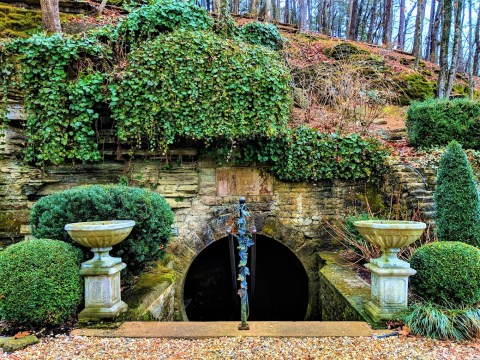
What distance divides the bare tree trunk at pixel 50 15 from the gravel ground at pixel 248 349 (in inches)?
240

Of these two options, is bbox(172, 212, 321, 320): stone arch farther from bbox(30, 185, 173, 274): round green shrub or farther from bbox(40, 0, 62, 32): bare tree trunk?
bbox(40, 0, 62, 32): bare tree trunk

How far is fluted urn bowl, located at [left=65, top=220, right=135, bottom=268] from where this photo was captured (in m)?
2.96

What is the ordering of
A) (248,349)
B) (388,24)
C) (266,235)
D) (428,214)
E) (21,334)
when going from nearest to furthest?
(248,349)
(21,334)
(428,214)
(266,235)
(388,24)

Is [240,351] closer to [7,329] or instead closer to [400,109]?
[7,329]

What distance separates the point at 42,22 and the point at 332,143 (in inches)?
244

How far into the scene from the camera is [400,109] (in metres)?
9.71

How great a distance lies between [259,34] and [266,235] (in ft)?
16.4

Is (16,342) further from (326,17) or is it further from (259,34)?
(326,17)

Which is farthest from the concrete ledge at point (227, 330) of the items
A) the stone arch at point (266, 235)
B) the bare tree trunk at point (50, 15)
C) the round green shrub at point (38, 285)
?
the bare tree trunk at point (50, 15)

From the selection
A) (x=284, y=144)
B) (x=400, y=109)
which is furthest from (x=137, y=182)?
(x=400, y=109)

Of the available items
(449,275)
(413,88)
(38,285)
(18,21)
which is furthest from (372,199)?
(18,21)

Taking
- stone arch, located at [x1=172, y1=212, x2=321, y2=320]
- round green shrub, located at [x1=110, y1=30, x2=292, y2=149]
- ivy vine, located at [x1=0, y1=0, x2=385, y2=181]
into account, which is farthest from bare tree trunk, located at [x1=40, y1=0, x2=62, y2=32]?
stone arch, located at [x1=172, y1=212, x2=321, y2=320]

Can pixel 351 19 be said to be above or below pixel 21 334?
above

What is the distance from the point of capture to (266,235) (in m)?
5.76
